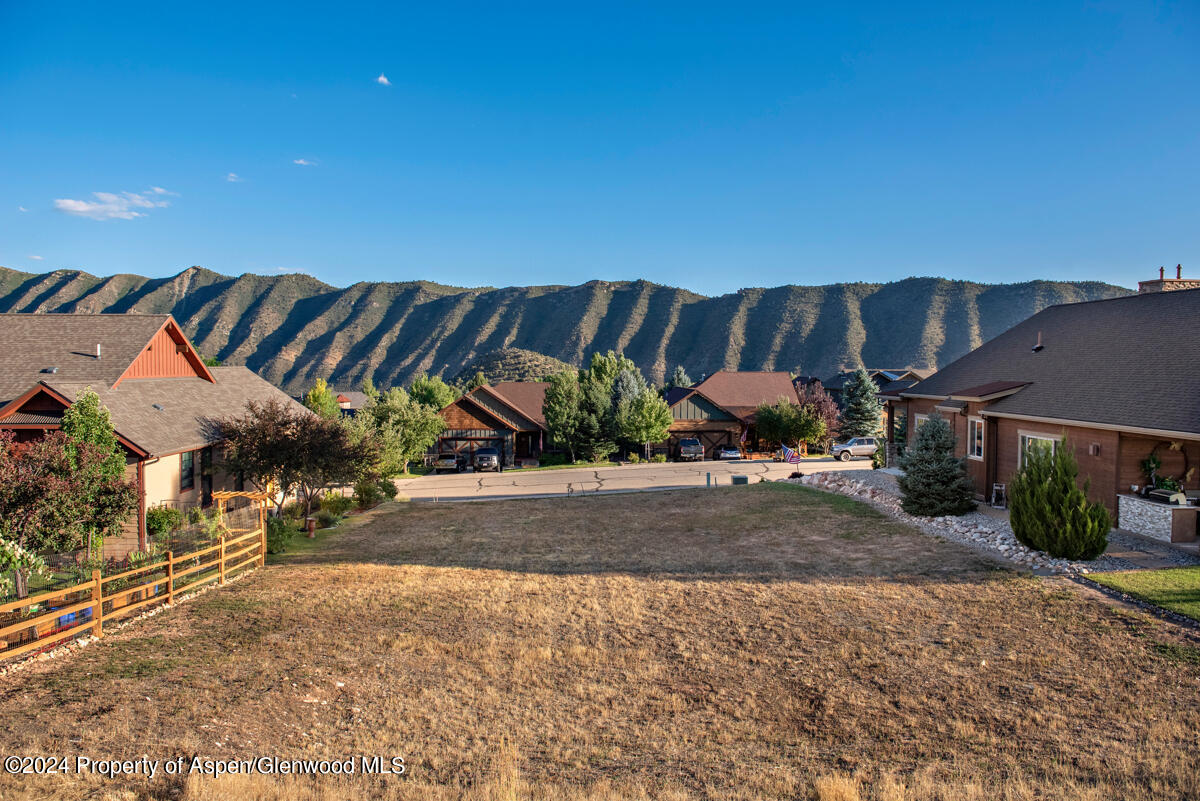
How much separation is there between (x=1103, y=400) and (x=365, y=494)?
25496 mm

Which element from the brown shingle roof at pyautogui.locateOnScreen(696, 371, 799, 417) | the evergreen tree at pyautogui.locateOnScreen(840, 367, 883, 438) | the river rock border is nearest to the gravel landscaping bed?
the river rock border

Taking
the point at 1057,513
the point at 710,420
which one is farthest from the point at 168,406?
the point at 710,420

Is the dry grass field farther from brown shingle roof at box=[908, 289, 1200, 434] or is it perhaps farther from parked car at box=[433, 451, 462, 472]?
parked car at box=[433, 451, 462, 472]

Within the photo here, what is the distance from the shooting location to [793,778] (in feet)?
21.1

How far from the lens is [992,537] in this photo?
51.8ft

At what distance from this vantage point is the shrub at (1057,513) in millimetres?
13289

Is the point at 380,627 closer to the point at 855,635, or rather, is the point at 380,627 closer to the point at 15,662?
the point at 15,662

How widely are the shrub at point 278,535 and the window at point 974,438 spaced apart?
882 inches

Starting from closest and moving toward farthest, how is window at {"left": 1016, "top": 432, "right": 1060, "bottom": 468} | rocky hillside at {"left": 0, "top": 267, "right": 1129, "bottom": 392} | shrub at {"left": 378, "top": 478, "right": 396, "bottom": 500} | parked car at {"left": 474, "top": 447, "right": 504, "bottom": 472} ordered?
window at {"left": 1016, "top": 432, "right": 1060, "bottom": 468} < shrub at {"left": 378, "top": 478, "right": 396, "bottom": 500} < parked car at {"left": 474, "top": 447, "right": 504, "bottom": 472} < rocky hillside at {"left": 0, "top": 267, "right": 1129, "bottom": 392}

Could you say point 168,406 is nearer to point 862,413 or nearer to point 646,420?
point 646,420

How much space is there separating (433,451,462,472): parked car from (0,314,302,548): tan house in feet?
48.2

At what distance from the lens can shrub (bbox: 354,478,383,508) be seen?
25.6 metres

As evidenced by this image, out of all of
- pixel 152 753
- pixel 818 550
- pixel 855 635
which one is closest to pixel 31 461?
pixel 152 753

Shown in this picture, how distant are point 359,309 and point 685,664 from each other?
12964 cm
